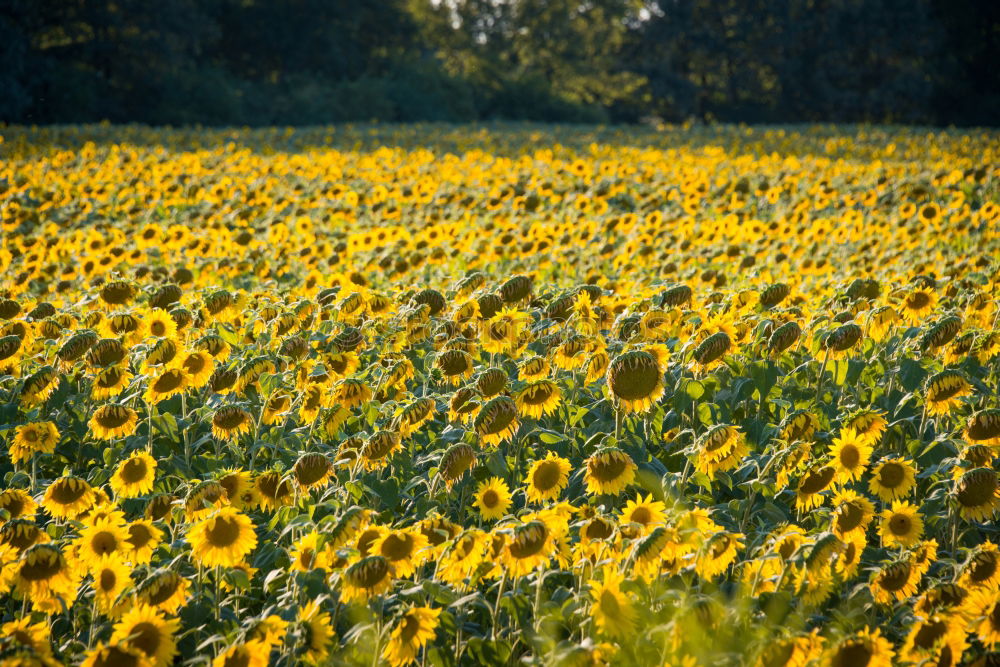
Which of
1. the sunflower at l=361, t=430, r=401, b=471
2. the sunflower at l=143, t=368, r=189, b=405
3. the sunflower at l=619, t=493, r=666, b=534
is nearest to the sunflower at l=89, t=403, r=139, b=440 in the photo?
the sunflower at l=143, t=368, r=189, b=405

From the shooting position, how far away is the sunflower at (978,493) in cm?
278

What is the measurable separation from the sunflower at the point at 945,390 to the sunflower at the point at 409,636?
2083mm

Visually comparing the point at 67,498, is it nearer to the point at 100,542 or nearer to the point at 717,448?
the point at 100,542

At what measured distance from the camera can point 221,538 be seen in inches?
Result: 103

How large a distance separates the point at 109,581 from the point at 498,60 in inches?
2192

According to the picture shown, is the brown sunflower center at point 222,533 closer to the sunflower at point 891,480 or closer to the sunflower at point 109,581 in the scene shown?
the sunflower at point 109,581

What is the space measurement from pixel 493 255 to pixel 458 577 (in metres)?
4.85

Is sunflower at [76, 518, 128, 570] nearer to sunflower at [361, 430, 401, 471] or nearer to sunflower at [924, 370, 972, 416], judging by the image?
sunflower at [361, 430, 401, 471]

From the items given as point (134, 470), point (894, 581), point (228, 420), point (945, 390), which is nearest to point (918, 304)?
point (945, 390)

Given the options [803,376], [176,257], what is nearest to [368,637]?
[803,376]

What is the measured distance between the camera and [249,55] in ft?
158

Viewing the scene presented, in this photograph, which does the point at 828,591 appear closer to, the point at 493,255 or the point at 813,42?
the point at 493,255

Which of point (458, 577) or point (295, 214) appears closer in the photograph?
point (458, 577)

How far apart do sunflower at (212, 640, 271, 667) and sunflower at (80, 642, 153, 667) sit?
158mm
